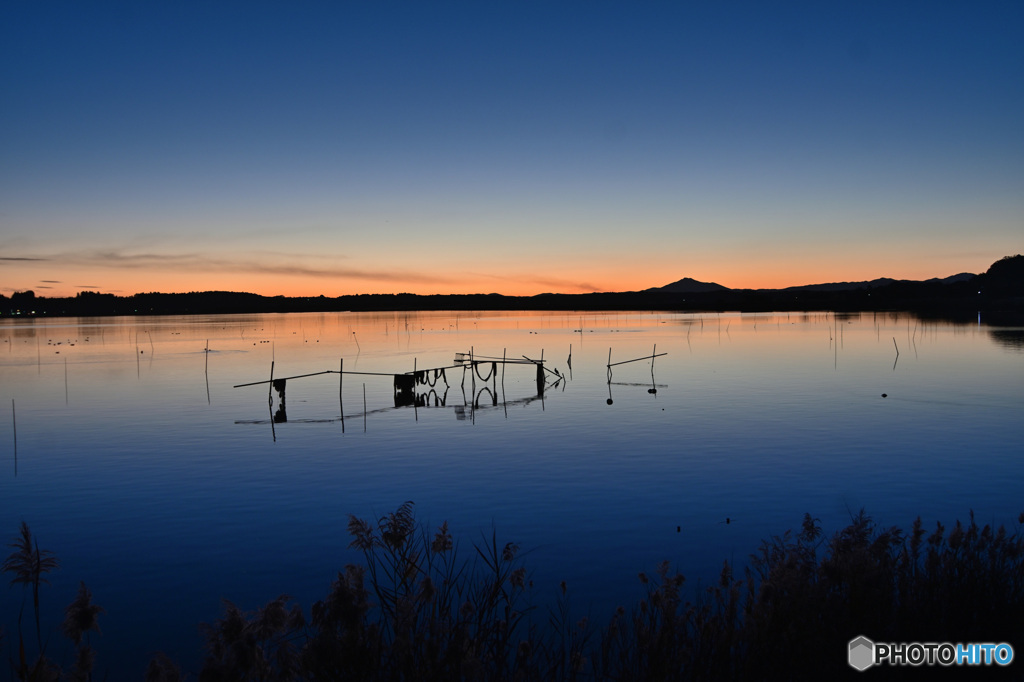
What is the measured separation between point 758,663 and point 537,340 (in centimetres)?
8751

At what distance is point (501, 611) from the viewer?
11.5 metres

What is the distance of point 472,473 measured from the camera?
888 inches

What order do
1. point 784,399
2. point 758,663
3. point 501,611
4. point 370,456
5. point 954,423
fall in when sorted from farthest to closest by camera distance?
1. point 784,399
2. point 954,423
3. point 370,456
4. point 501,611
5. point 758,663

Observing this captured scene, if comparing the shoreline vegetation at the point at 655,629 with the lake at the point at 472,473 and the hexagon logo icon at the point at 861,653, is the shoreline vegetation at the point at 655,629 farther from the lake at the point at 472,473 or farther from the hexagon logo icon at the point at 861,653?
the lake at the point at 472,473

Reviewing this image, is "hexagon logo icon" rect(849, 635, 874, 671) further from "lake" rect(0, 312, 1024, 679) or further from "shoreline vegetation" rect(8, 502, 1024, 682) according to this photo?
"lake" rect(0, 312, 1024, 679)

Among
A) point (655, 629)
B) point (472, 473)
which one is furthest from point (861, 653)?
point (472, 473)

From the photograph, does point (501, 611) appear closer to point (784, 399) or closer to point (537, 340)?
point (784, 399)

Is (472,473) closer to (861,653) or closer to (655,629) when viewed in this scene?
(655,629)

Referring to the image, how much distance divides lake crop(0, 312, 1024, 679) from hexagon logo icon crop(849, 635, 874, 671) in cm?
467

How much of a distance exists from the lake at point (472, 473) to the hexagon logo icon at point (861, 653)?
467 centimetres

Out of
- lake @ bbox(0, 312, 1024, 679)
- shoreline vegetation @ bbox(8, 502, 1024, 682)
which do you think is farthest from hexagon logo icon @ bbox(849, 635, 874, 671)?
lake @ bbox(0, 312, 1024, 679)

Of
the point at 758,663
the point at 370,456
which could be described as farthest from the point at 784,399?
the point at 758,663

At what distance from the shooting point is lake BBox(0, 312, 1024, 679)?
1370cm

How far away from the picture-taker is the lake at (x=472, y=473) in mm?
13703
